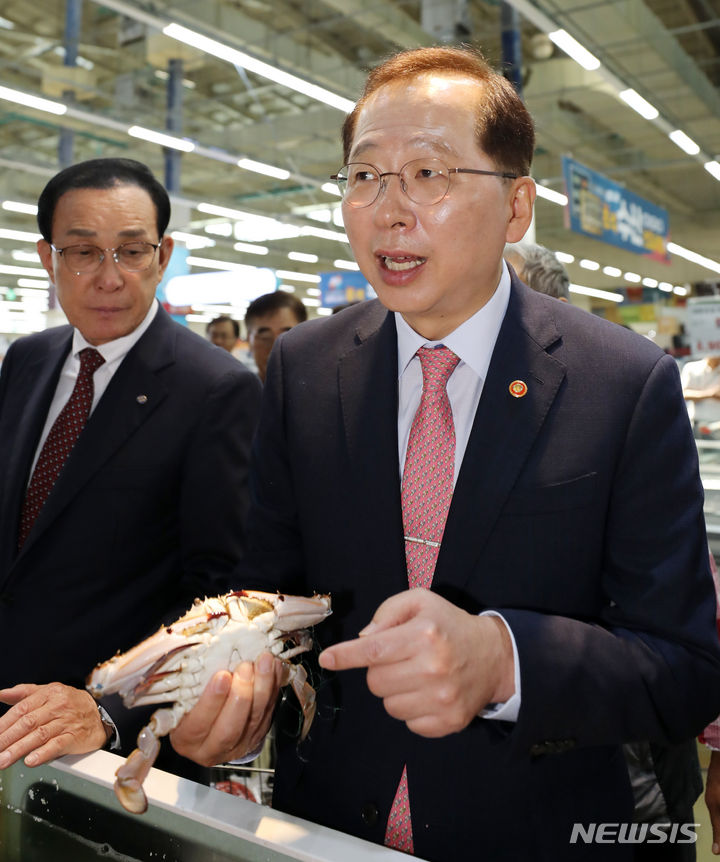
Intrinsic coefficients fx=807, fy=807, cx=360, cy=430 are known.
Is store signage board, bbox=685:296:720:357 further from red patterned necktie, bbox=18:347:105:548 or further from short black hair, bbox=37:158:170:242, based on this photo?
red patterned necktie, bbox=18:347:105:548

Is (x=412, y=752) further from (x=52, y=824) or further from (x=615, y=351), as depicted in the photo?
(x=615, y=351)

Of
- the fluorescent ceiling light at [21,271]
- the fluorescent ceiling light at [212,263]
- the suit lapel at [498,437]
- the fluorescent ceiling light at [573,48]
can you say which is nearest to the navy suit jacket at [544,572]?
the suit lapel at [498,437]

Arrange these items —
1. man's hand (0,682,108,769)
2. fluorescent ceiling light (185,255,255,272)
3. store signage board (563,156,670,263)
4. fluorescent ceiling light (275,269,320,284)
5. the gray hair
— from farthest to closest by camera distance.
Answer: fluorescent ceiling light (275,269,320,284) → fluorescent ceiling light (185,255,255,272) → store signage board (563,156,670,263) → the gray hair → man's hand (0,682,108,769)

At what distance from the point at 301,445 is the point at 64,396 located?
98 centimetres

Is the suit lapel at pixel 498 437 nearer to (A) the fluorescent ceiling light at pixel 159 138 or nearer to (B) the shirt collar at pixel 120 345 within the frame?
(B) the shirt collar at pixel 120 345

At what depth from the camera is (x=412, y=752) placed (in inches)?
48.6

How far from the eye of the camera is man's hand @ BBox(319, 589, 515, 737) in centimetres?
88

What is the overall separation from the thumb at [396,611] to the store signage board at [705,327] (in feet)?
18.6

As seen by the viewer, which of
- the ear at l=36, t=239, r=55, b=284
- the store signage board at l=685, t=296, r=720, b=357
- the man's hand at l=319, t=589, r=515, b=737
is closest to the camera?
the man's hand at l=319, t=589, r=515, b=737

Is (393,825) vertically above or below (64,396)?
below

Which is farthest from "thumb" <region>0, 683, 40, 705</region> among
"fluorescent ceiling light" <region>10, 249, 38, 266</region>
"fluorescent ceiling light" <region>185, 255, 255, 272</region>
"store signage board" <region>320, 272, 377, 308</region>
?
"fluorescent ceiling light" <region>185, 255, 255, 272</region>

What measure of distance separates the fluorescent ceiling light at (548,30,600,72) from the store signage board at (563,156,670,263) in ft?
3.40

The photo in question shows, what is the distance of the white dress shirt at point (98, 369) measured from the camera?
2.02 metres

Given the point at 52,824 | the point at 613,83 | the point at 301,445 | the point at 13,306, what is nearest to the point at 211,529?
the point at 301,445
